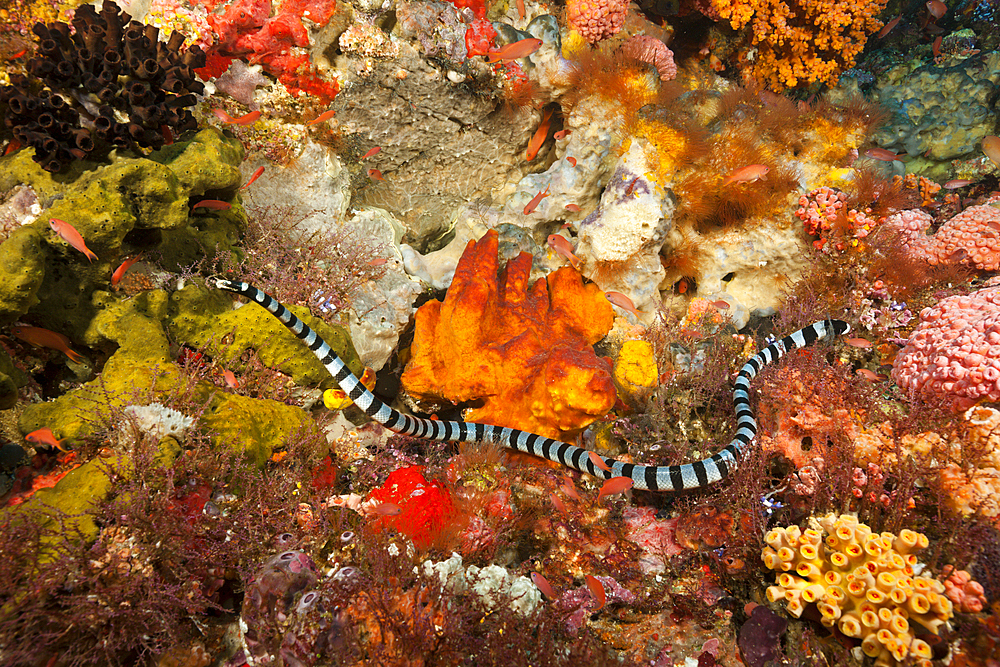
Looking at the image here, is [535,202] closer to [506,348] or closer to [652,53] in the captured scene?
[506,348]

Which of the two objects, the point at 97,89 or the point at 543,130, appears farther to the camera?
the point at 543,130

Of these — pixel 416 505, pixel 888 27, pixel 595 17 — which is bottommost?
pixel 416 505

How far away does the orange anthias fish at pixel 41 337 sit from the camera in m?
2.70

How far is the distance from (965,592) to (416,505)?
2.84m

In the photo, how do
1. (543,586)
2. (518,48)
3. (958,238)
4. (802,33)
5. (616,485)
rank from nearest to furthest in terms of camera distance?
(543,586) < (616,485) < (518,48) < (958,238) < (802,33)

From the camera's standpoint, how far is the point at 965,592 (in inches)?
84.4

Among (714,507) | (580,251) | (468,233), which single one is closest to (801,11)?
(580,251)

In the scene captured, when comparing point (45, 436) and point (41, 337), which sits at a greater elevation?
point (41, 337)

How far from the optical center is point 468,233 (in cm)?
488

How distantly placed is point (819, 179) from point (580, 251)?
282 centimetres

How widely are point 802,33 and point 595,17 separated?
2999 mm

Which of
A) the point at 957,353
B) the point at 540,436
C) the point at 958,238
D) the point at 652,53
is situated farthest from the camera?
the point at 652,53

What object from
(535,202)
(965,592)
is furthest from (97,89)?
(965,592)

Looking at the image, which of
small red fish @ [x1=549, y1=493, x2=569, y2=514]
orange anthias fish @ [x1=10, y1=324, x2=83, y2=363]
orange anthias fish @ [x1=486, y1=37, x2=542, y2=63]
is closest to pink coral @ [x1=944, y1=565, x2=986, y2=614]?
small red fish @ [x1=549, y1=493, x2=569, y2=514]
